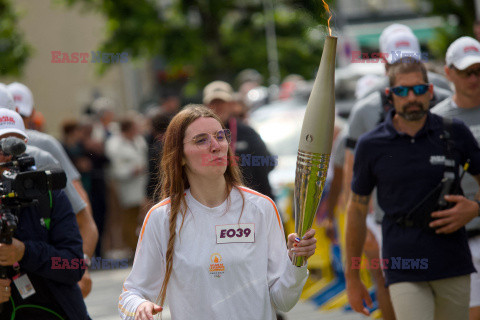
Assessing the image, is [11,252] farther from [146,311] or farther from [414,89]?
[414,89]

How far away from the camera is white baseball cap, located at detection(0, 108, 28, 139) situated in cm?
481

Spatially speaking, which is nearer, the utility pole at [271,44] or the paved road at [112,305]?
the paved road at [112,305]

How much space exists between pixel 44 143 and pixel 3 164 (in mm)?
1463

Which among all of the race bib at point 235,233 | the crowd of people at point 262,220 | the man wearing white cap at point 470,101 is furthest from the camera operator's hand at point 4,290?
the man wearing white cap at point 470,101

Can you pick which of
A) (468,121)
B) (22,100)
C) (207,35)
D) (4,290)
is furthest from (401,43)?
(207,35)

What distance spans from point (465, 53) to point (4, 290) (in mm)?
3197

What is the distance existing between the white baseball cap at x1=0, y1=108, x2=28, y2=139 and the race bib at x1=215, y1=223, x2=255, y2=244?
4.41 ft

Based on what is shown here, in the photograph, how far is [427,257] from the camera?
5219 millimetres

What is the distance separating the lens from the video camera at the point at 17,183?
4.41 meters

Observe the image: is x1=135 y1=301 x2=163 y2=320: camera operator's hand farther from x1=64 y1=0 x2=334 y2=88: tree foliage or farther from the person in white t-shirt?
x1=64 y1=0 x2=334 y2=88: tree foliage

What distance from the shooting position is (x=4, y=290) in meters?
4.54

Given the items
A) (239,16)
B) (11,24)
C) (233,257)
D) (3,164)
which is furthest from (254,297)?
(239,16)

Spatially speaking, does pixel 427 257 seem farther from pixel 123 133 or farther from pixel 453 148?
pixel 123 133

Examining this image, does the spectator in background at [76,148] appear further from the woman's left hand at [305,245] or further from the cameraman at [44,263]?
the woman's left hand at [305,245]
